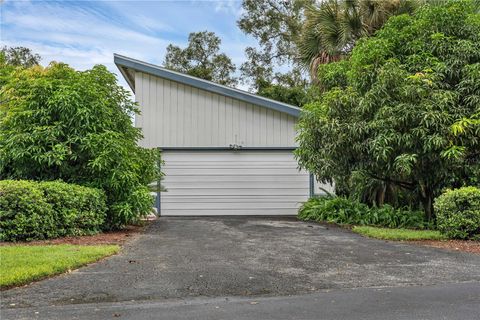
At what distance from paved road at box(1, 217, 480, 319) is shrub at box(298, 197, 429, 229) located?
2.79 m

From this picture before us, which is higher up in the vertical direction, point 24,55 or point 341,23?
point 24,55

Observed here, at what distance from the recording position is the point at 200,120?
44.6ft

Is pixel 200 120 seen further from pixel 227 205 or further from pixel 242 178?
pixel 227 205

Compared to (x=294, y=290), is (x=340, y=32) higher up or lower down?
higher up

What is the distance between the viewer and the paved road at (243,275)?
4.16m

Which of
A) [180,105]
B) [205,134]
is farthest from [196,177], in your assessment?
[180,105]

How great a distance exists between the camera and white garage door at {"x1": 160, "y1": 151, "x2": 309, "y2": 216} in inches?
533

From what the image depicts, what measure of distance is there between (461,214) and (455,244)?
0.68 metres

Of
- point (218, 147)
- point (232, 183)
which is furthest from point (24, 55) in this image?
point (232, 183)

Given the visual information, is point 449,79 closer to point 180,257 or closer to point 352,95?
point 352,95

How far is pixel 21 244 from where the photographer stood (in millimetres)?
7012

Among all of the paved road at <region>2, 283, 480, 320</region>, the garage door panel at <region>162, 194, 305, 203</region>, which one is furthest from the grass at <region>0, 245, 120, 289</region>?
the garage door panel at <region>162, 194, 305, 203</region>

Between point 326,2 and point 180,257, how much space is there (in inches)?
431

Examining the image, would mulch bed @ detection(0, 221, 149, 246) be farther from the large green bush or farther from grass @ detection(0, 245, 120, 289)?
grass @ detection(0, 245, 120, 289)
